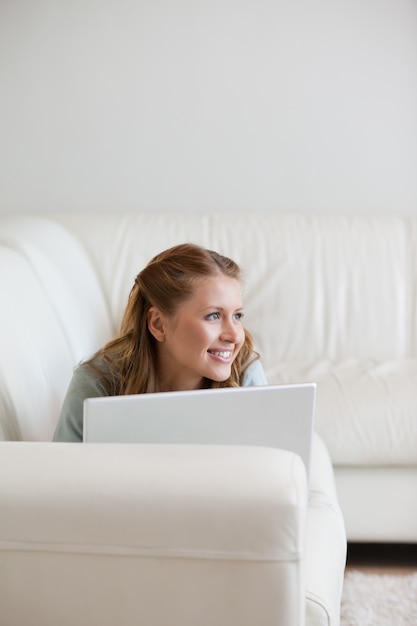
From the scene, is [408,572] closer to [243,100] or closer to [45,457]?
[45,457]

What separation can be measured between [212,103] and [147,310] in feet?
5.82

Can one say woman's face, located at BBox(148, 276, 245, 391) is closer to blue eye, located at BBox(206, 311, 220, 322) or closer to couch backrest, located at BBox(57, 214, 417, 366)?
blue eye, located at BBox(206, 311, 220, 322)

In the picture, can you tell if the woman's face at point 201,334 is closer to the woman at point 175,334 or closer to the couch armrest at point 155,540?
the woman at point 175,334

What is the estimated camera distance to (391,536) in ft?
8.38

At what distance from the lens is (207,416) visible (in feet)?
4.78

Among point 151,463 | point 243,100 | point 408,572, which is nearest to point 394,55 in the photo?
point 243,100

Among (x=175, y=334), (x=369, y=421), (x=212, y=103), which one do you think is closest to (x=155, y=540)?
(x=175, y=334)

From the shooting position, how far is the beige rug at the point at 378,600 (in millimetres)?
2189

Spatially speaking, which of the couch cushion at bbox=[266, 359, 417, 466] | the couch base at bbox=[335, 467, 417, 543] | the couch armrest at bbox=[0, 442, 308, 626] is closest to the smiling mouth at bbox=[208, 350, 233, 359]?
the couch armrest at bbox=[0, 442, 308, 626]

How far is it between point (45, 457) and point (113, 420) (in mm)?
134

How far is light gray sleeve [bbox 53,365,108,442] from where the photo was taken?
1.79m

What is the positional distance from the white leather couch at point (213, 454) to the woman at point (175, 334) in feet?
0.47

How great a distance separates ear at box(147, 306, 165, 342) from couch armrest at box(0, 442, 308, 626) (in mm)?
656

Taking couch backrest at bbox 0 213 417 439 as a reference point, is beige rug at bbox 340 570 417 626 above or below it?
below
